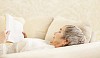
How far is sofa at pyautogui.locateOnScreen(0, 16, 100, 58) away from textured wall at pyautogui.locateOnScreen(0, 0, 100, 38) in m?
0.42

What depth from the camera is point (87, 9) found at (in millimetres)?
3562

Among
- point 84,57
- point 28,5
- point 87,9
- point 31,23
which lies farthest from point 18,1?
point 84,57

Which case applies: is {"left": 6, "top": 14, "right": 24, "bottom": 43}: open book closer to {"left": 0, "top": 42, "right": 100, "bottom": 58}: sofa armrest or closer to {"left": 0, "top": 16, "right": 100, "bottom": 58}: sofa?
{"left": 0, "top": 16, "right": 100, "bottom": 58}: sofa

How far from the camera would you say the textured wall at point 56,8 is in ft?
9.89

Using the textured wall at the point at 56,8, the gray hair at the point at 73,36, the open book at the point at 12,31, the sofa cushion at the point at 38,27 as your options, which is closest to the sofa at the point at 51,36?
the sofa cushion at the point at 38,27

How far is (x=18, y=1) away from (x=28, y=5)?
17 centimetres

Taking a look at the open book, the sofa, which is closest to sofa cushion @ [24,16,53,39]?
the sofa

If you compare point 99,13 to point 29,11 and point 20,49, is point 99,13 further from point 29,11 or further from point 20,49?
point 20,49

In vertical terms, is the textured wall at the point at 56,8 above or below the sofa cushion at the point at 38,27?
above

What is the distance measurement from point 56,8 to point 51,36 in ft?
3.68

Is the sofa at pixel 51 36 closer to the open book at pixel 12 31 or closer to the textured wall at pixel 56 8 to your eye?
the open book at pixel 12 31

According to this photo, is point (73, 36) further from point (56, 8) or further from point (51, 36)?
point (56, 8)

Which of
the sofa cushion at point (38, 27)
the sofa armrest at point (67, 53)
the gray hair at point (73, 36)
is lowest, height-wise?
the sofa armrest at point (67, 53)

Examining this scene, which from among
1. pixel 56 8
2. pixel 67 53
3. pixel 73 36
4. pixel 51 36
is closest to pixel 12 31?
pixel 51 36
